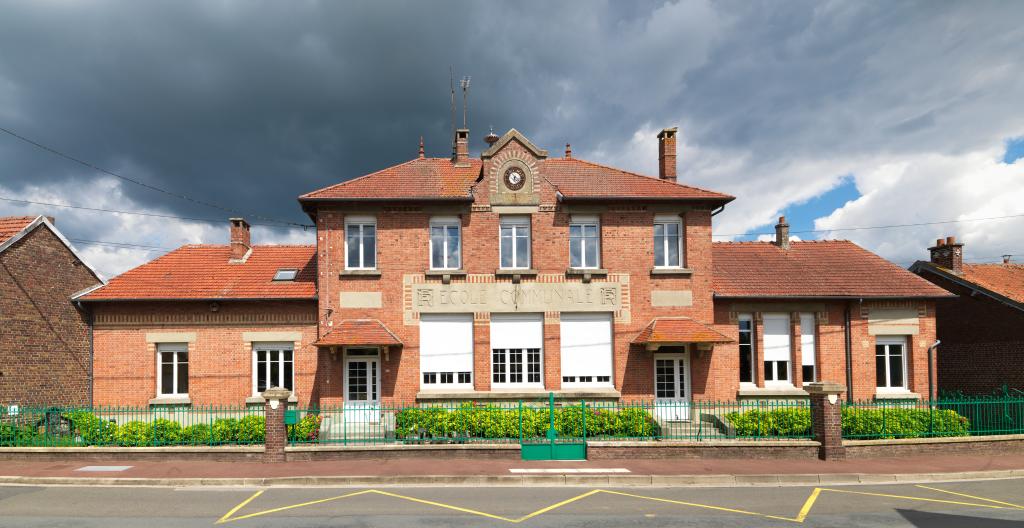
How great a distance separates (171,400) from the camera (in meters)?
19.1

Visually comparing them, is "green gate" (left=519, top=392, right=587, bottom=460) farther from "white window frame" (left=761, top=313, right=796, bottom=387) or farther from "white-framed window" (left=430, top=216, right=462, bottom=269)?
"white window frame" (left=761, top=313, right=796, bottom=387)

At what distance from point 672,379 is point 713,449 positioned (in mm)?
4905

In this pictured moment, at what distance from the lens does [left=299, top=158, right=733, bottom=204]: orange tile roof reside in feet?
63.0

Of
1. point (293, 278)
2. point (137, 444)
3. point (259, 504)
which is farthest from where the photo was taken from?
point (293, 278)

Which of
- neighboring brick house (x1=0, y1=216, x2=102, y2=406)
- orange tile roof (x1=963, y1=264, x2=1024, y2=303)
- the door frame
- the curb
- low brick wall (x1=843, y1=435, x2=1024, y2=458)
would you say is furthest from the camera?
orange tile roof (x1=963, y1=264, x2=1024, y2=303)

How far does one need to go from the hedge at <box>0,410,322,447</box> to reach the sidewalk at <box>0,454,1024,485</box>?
106cm

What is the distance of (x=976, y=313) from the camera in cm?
2228

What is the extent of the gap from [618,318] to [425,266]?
6.37 m

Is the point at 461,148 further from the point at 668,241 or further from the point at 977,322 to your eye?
the point at 977,322

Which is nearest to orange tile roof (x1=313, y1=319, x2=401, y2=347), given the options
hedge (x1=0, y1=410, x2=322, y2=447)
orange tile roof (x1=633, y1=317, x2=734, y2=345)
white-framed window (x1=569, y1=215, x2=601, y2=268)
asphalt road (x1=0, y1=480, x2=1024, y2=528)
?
hedge (x1=0, y1=410, x2=322, y2=447)

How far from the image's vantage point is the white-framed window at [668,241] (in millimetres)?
19969

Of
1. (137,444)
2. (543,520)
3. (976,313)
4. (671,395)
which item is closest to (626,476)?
(543,520)

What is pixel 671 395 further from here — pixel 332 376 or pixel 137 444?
pixel 137 444

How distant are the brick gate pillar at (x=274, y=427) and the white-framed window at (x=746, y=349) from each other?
14432mm
